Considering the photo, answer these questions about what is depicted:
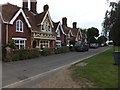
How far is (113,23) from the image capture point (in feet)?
107

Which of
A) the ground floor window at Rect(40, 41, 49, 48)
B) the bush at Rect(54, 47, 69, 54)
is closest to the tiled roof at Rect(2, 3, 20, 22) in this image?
the ground floor window at Rect(40, 41, 49, 48)

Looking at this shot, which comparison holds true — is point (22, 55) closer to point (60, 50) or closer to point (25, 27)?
point (25, 27)

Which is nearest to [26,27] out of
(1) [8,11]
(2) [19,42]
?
(2) [19,42]

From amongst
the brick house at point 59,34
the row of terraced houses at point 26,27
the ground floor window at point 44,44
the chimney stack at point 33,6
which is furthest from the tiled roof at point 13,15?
the brick house at point 59,34

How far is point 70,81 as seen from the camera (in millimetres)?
11375

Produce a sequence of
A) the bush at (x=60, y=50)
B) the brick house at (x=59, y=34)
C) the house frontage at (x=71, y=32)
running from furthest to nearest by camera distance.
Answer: the house frontage at (x=71, y=32)
the brick house at (x=59, y=34)
the bush at (x=60, y=50)

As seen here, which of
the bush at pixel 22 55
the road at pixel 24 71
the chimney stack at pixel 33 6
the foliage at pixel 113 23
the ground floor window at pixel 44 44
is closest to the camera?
the road at pixel 24 71

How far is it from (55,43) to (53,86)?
34.2 metres

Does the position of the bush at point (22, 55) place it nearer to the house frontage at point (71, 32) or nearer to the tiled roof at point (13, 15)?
the tiled roof at point (13, 15)

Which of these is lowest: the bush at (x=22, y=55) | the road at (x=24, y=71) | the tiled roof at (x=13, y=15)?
the road at (x=24, y=71)

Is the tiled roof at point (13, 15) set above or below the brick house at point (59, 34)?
above

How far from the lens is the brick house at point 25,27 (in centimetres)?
3003

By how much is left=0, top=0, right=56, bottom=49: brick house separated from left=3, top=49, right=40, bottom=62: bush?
3.49 meters

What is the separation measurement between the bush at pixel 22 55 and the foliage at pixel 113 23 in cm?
1039
